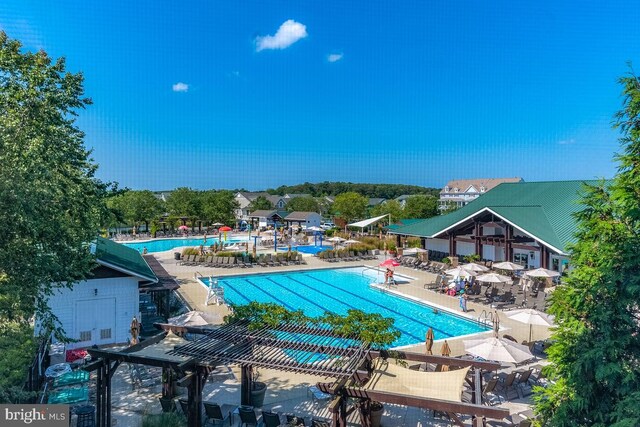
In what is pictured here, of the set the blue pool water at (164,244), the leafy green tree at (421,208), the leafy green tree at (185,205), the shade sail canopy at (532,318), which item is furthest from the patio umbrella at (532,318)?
the leafy green tree at (421,208)

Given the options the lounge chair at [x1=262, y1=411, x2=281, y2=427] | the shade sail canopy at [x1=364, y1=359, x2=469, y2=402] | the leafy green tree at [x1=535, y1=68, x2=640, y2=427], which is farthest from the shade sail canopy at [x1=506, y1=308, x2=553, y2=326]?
the lounge chair at [x1=262, y1=411, x2=281, y2=427]

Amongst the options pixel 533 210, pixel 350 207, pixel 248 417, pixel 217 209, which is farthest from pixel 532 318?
pixel 350 207

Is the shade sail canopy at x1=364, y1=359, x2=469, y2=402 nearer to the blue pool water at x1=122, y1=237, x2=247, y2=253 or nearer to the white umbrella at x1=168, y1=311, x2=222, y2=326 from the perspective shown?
the white umbrella at x1=168, y1=311, x2=222, y2=326

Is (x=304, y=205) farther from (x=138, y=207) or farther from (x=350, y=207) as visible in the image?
(x=138, y=207)

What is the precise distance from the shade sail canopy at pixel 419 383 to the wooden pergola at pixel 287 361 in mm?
287

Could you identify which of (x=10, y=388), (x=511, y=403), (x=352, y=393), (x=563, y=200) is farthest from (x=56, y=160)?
(x=563, y=200)

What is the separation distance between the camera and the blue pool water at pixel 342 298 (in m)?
16.8

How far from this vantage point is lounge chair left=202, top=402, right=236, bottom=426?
332 inches

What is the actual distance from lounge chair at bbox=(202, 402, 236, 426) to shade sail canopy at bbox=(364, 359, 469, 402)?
3.21 meters

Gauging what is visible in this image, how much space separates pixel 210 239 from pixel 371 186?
4808 inches

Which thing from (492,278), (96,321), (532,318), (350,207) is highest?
(350,207)

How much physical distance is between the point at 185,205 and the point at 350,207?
76.1ft

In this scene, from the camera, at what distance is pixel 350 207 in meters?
60.6

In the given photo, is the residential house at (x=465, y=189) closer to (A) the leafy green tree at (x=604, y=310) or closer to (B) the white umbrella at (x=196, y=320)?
(B) the white umbrella at (x=196, y=320)
